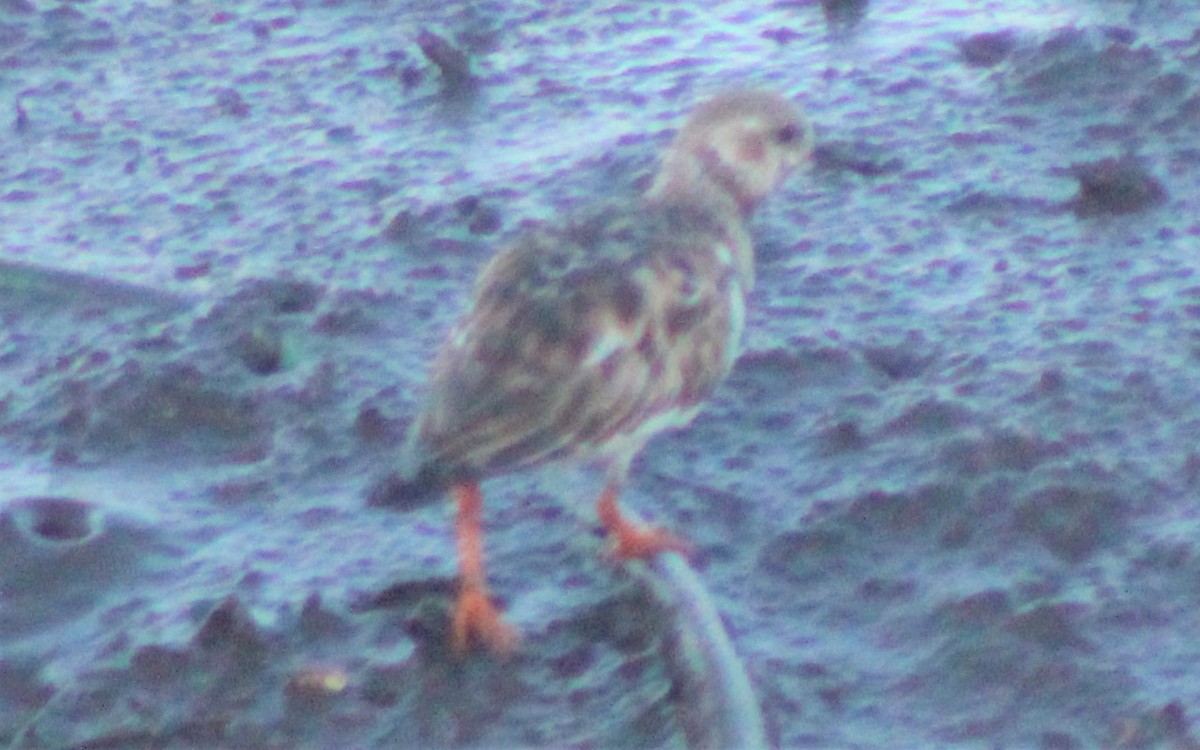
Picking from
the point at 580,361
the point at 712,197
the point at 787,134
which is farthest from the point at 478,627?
the point at 787,134

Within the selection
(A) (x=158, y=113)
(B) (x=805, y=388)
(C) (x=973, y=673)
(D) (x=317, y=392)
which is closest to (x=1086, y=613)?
(C) (x=973, y=673)

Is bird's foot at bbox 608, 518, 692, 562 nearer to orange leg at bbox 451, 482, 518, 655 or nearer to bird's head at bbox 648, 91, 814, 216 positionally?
orange leg at bbox 451, 482, 518, 655

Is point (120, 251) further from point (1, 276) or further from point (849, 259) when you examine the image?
point (849, 259)

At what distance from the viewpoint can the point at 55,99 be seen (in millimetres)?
5914

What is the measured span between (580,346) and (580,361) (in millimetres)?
33

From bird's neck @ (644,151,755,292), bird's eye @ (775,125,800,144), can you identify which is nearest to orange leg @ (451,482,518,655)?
bird's neck @ (644,151,755,292)

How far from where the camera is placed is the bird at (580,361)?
335 cm

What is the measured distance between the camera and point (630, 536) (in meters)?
3.83

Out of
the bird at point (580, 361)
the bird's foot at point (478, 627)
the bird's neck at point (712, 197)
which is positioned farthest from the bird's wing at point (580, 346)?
the bird's foot at point (478, 627)

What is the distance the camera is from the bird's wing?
3354mm

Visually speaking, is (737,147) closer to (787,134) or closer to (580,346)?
(787,134)

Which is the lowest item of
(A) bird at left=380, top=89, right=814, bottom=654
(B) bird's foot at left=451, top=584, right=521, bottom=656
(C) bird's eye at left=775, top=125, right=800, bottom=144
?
(B) bird's foot at left=451, top=584, right=521, bottom=656

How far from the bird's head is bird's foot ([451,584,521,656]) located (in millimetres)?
1246

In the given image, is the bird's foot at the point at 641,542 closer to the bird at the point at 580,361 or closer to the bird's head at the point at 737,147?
the bird at the point at 580,361
